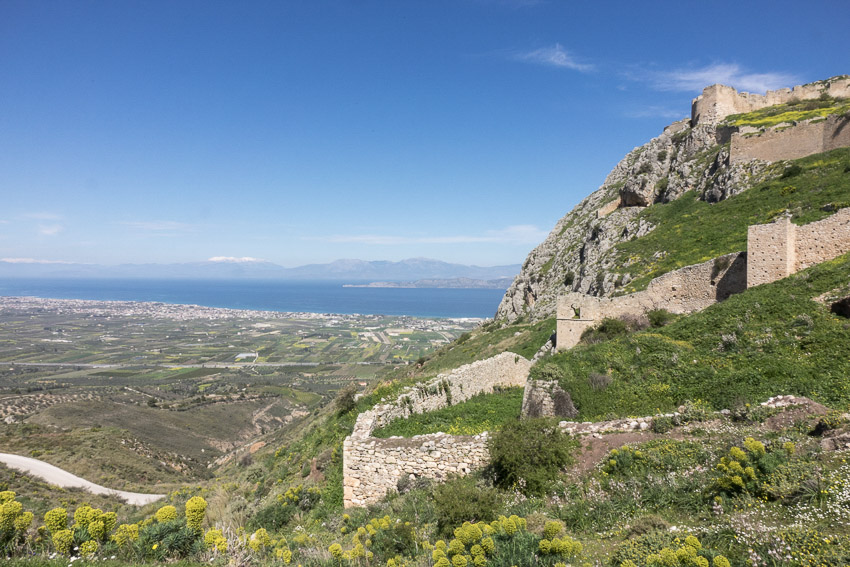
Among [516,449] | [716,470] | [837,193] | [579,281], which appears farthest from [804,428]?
[579,281]

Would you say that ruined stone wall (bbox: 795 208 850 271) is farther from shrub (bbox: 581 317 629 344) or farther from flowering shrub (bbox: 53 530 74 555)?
flowering shrub (bbox: 53 530 74 555)

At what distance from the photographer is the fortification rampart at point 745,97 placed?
39.6m

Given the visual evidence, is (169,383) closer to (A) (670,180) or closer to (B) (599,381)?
(A) (670,180)

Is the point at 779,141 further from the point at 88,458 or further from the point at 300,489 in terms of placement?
the point at 88,458

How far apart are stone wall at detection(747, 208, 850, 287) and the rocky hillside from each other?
11277mm

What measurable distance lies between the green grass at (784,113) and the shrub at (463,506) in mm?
41128

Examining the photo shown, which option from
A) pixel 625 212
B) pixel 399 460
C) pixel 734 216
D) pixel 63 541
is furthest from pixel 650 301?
pixel 625 212

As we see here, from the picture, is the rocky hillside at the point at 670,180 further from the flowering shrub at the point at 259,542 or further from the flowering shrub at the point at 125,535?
the flowering shrub at the point at 125,535

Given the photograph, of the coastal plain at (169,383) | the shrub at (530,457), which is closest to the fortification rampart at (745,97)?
the coastal plain at (169,383)

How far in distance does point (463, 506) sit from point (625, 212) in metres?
39.1

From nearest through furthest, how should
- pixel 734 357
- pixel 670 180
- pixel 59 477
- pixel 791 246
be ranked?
1. pixel 734 357
2. pixel 791 246
3. pixel 59 477
4. pixel 670 180

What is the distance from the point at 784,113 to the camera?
121 feet

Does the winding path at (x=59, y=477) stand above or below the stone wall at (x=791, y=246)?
below

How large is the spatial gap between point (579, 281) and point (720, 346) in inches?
935
